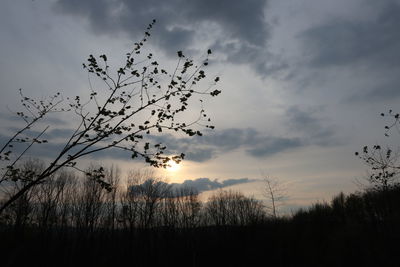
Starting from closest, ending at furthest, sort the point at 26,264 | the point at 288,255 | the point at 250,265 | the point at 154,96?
the point at 154,96
the point at 26,264
the point at 250,265
the point at 288,255

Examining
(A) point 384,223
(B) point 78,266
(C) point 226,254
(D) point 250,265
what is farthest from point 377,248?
(B) point 78,266

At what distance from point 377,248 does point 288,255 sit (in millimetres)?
10660

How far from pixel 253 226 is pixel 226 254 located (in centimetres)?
1279

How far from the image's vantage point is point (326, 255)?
31.9m

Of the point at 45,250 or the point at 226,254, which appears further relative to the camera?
the point at 226,254

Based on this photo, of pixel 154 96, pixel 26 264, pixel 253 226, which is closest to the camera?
pixel 154 96

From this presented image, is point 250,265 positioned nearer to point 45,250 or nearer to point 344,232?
point 344,232

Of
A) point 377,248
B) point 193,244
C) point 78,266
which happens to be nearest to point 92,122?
point 78,266

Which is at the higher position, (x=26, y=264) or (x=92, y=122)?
(x=92, y=122)

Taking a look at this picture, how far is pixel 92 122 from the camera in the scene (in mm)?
6402

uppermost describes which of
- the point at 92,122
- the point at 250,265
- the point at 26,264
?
the point at 92,122

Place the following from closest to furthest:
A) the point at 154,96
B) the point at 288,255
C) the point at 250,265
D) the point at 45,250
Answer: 1. the point at 154,96
2. the point at 45,250
3. the point at 250,265
4. the point at 288,255

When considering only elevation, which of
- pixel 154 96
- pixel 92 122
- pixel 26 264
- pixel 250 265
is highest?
pixel 154 96

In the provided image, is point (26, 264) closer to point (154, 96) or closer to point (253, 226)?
point (154, 96)
